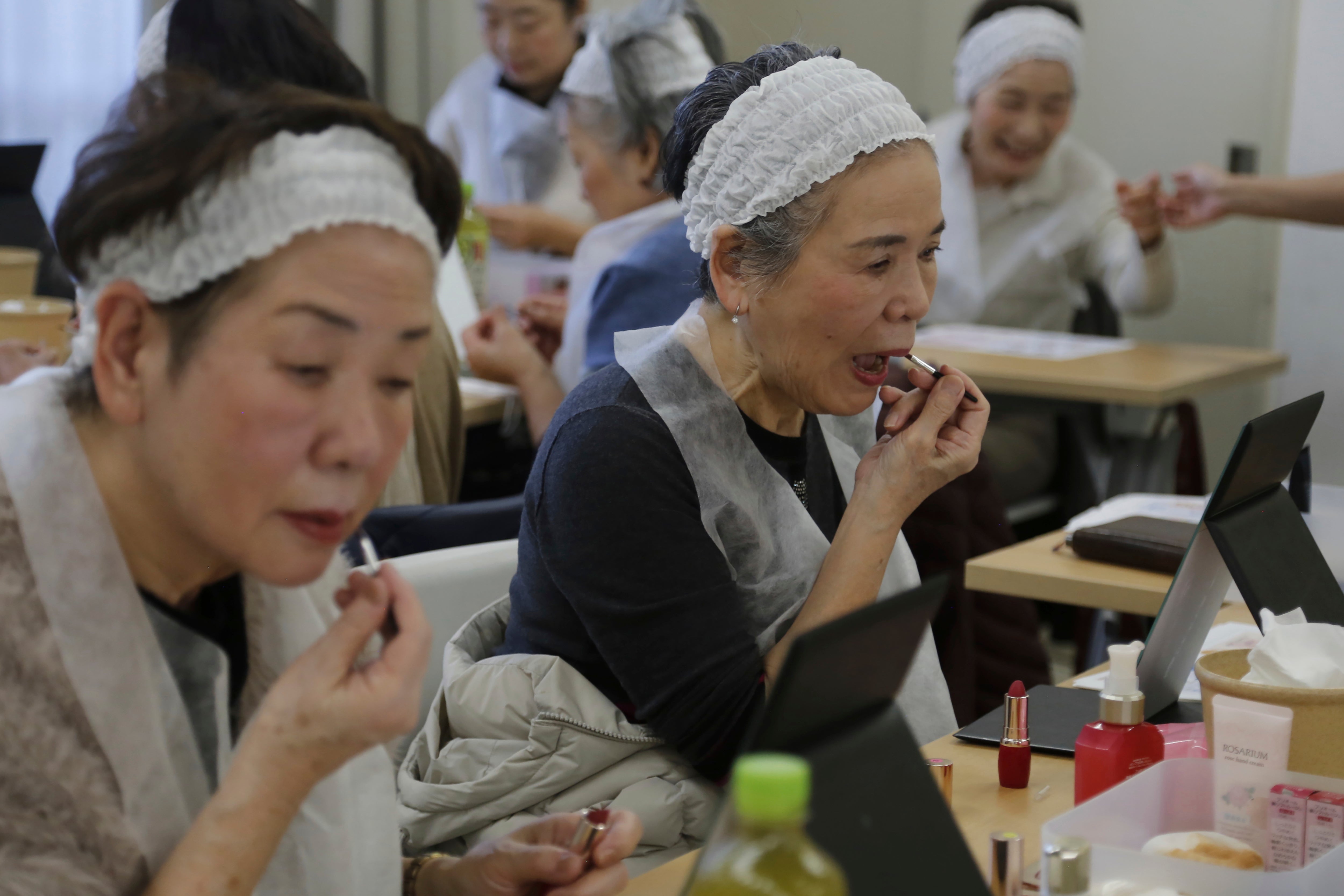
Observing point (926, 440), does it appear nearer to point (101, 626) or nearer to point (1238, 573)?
point (1238, 573)

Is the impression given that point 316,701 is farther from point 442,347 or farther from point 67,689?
point 442,347

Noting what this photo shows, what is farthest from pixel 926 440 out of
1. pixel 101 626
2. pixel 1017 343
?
pixel 1017 343

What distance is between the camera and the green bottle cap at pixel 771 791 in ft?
2.10

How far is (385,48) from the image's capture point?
16.2ft

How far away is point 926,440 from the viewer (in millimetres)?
1515

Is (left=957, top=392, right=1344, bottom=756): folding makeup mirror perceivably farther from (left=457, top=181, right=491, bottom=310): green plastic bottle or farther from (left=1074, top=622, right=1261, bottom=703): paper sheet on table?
(left=457, top=181, right=491, bottom=310): green plastic bottle

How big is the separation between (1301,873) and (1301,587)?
1.62 feet

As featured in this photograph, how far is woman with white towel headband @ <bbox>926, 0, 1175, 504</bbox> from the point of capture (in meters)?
3.90

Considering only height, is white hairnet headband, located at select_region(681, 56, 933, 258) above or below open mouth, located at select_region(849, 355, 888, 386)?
above

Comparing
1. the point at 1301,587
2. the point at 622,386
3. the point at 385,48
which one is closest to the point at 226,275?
the point at 622,386

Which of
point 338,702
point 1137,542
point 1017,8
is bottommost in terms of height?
point 1137,542

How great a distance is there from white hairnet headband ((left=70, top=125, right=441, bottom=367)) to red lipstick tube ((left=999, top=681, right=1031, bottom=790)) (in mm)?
703

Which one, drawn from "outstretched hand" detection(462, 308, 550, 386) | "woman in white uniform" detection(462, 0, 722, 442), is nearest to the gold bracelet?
"woman in white uniform" detection(462, 0, 722, 442)

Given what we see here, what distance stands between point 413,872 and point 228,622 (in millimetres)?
286
